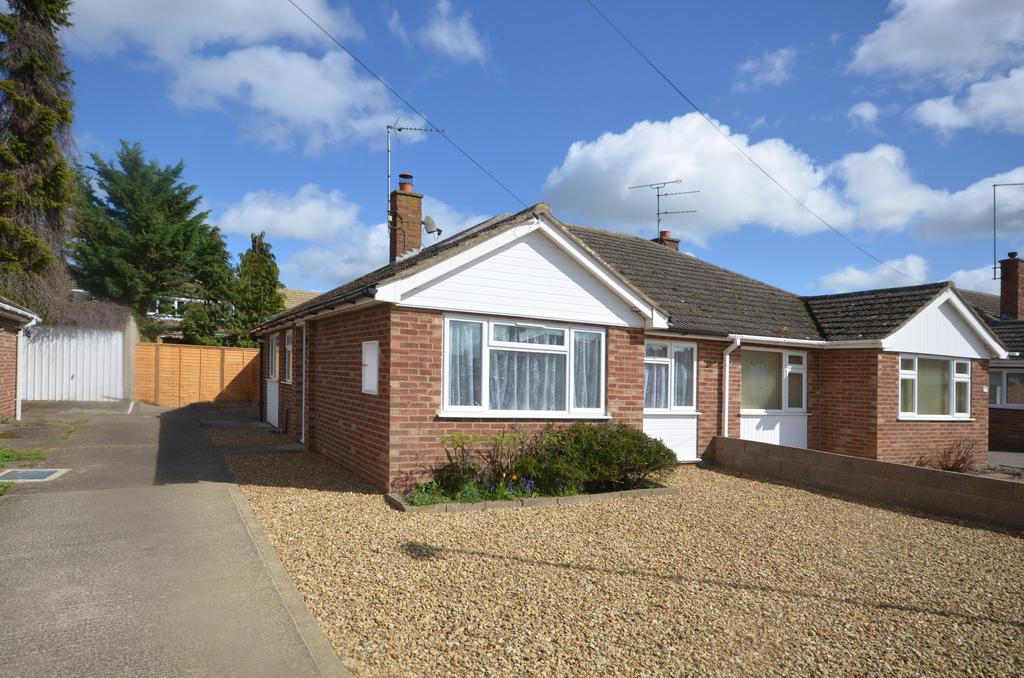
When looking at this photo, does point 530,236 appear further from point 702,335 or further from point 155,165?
point 155,165

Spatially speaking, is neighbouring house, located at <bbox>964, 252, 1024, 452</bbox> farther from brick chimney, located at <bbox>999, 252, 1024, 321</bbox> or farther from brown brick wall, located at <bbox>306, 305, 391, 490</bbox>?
brown brick wall, located at <bbox>306, 305, 391, 490</bbox>

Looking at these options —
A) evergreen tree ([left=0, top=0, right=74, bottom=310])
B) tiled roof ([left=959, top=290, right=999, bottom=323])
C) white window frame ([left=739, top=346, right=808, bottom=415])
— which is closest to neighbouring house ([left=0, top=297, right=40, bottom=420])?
evergreen tree ([left=0, top=0, right=74, bottom=310])

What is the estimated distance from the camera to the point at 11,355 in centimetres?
1608

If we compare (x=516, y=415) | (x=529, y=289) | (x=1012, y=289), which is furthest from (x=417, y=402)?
(x=1012, y=289)

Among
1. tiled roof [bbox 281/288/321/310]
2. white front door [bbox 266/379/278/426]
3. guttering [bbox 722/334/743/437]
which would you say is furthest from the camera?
tiled roof [bbox 281/288/321/310]

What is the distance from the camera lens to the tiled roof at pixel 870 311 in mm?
13047

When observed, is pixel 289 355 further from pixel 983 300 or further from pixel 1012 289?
pixel 983 300

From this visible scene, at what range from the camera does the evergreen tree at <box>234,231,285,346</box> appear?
26.0 m

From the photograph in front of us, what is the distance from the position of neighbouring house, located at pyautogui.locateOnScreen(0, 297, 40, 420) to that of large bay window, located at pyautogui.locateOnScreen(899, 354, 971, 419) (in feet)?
64.6

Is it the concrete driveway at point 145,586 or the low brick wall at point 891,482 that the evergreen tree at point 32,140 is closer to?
the concrete driveway at point 145,586

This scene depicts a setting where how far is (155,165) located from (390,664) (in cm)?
3264

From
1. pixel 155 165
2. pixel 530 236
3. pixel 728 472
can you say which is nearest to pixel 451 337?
pixel 530 236

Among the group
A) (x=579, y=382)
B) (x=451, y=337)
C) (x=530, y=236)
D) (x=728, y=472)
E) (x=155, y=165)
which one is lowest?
(x=728, y=472)

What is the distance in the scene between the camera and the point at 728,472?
446 inches
